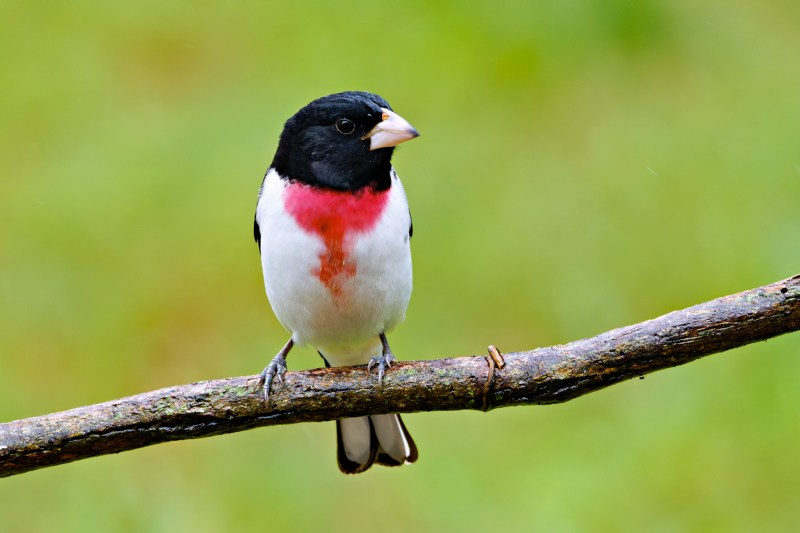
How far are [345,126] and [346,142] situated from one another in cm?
6

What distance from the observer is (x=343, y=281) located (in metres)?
2.53

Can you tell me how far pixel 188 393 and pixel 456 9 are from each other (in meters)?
3.57

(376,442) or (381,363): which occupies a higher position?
(381,363)

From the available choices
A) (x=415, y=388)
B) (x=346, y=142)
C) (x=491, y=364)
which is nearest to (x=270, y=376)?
(x=415, y=388)

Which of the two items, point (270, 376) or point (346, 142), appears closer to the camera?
point (270, 376)

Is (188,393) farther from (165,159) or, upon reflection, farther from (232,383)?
(165,159)

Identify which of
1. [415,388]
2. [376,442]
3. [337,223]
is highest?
[337,223]

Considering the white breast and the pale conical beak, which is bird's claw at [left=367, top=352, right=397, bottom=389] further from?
the pale conical beak

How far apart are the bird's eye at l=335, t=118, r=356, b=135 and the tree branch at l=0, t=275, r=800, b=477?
2.72 ft

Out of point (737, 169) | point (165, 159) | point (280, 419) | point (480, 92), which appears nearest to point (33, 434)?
point (280, 419)

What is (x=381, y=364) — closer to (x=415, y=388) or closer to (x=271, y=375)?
(x=415, y=388)

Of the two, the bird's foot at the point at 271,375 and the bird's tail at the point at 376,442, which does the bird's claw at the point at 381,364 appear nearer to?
the bird's foot at the point at 271,375

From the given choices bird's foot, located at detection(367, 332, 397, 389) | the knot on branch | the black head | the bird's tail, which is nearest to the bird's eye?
the black head

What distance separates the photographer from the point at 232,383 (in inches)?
93.0
